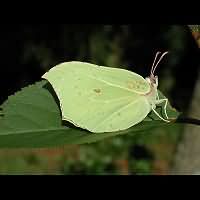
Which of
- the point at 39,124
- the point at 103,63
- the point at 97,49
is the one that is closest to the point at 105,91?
the point at 39,124

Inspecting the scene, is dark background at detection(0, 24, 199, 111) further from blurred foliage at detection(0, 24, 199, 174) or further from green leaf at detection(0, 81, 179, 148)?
green leaf at detection(0, 81, 179, 148)

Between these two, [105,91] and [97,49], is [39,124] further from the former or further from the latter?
[97,49]

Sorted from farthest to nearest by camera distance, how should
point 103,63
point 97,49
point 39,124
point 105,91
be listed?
point 103,63 → point 97,49 → point 105,91 → point 39,124

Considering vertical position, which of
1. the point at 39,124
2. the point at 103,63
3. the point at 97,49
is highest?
the point at 39,124

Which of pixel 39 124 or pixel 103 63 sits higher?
pixel 39 124

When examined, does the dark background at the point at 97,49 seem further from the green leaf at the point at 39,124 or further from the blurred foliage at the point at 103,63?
the green leaf at the point at 39,124

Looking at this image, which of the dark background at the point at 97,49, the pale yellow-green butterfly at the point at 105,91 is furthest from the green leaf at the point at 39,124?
the dark background at the point at 97,49

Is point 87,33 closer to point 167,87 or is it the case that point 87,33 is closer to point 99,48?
point 99,48

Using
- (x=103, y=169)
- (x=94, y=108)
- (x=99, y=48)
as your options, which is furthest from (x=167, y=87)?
(x=94, y=108)
